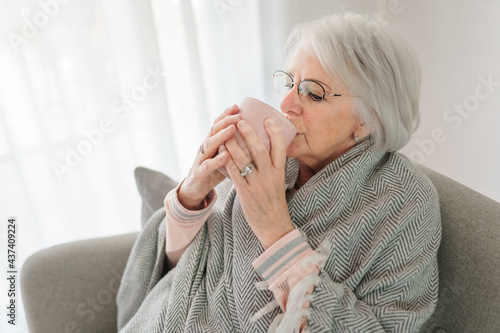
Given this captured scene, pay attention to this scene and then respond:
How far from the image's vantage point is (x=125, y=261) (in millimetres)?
1312

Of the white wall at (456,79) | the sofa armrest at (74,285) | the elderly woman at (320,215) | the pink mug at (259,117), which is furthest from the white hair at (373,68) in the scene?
the sofa armrest at (74,285)

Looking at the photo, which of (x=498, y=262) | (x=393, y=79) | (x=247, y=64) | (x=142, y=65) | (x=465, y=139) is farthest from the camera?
(x=247, y=64)

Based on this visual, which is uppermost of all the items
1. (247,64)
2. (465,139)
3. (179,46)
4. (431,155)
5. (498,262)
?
(179,46)

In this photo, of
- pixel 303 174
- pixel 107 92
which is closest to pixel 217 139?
pixel 303 174

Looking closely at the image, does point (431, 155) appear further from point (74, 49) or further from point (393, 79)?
point (74, 49)

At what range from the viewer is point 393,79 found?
3.07ft

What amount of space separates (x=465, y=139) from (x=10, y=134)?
1961 millimetres

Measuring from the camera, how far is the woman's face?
3.05ft

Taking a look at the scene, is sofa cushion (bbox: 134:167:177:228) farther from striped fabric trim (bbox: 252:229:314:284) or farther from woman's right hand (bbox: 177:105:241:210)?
striped fabric trim (bbox: 252:229:314:284)

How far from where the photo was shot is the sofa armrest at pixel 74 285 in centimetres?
121

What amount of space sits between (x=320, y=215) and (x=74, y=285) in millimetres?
877

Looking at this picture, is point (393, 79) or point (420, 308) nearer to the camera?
point (420, 308)

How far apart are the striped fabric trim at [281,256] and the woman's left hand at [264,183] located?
3 centimetres

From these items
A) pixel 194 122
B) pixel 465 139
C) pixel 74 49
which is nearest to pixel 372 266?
pixel 465 139
